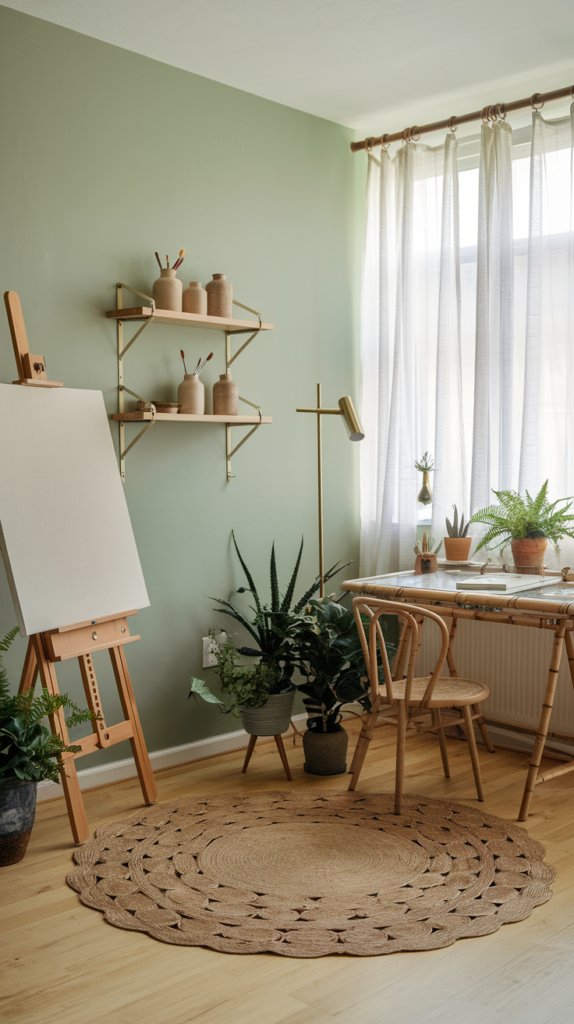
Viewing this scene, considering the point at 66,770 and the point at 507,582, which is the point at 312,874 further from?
→ the point at 507,582

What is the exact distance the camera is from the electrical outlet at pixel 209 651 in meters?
3.48

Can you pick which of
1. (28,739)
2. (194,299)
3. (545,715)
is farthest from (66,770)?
(194,299)

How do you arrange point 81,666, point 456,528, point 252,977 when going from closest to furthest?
point 252,977
point 81,666
point 456,528

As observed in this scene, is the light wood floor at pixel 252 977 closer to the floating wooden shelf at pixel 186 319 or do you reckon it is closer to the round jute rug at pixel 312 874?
the round jute rug at pixel 312 874

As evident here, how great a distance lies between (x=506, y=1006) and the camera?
72.4 inches

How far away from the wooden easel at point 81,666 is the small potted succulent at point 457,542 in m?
1.36

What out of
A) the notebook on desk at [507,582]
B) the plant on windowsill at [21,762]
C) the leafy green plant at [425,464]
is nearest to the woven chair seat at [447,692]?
the notebook on desk at [507,582]

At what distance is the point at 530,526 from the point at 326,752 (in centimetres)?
117

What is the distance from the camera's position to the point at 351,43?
3.18 m

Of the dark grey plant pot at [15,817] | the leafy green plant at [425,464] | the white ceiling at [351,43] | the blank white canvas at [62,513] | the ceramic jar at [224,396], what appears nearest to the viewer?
the dark grey plant pot at [15,817]

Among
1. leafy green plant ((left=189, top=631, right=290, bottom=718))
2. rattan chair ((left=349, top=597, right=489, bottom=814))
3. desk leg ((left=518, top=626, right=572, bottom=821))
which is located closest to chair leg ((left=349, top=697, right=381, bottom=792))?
rattan chair ((left=349, top=597, right=489, bottom=814))

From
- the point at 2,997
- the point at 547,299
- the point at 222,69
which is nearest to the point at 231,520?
the point at 547,299

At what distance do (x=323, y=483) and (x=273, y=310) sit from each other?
81cm

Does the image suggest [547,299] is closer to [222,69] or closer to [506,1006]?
[222,69]
